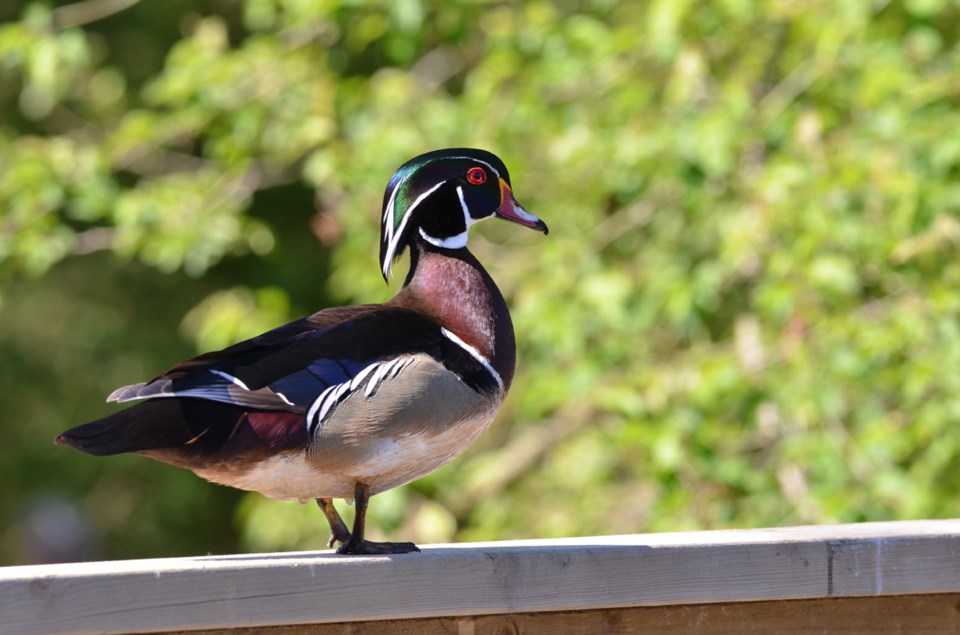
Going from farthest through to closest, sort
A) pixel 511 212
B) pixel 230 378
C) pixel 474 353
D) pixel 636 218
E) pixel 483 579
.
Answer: pixel 636 218
pixel 511 212
pixel 474 353
pixel 230 378
pixel 483 579

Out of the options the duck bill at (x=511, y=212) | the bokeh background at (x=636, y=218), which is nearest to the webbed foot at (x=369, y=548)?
the duck bill at (x=511, y=212)

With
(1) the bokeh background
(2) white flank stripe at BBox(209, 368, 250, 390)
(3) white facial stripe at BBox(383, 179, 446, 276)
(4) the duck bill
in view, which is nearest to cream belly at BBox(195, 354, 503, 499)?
(2) white flank stripe at BBox(209, 368, 250, 390)

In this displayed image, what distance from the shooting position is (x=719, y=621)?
84.4 inches

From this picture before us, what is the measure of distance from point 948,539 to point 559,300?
2520mm

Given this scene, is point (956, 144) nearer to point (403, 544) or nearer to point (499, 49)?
point (499, 49)

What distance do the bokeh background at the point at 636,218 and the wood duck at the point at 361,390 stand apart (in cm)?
198

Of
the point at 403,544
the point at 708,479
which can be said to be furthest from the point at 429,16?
the point at 403,544

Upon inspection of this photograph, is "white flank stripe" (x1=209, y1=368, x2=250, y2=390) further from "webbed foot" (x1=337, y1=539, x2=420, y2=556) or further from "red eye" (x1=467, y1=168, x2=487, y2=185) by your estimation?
"red eye" (x1=467, y1=168, x2=487, y2=185)

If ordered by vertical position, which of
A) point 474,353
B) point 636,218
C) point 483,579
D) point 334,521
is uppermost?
point 474,353

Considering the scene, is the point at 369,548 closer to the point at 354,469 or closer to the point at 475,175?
the point at 354,469

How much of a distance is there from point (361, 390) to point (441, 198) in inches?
14.5

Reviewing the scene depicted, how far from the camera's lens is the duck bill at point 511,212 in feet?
7.67

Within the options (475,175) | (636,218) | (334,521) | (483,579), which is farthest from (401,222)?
(636,218)

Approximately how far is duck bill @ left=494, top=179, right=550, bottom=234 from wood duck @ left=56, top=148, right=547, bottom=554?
32mm
